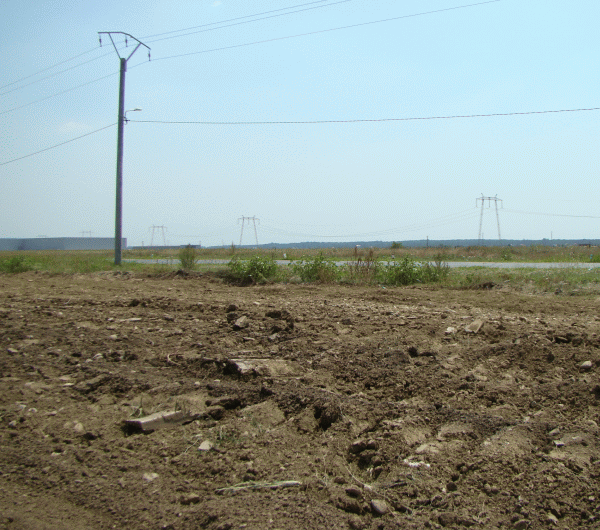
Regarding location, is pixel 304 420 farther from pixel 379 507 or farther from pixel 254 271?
pixel 254 271

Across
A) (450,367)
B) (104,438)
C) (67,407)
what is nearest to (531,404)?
(450,367)

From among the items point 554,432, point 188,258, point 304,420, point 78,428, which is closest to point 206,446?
point 304,420

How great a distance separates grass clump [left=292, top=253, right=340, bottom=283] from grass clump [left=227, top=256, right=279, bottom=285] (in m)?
0.56

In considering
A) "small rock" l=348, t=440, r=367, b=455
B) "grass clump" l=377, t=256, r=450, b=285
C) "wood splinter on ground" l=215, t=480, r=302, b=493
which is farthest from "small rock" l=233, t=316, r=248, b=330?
"grass clump" l=377, t=256, r=450, b=285

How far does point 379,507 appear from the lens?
254 centimetres

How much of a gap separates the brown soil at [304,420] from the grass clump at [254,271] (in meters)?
4.63

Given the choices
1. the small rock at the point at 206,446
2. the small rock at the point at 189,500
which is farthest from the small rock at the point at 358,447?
the small rock at the point at 189,500

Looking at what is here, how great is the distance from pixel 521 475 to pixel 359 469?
3.06 feet

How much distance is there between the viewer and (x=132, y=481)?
283 cm

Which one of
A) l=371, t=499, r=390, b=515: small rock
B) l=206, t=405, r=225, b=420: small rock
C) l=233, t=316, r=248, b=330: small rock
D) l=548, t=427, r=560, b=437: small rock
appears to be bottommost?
l=371, t=499, r=390, b=515: small rock

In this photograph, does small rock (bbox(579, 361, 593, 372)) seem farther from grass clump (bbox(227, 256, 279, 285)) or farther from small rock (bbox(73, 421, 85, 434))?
grass clump (bbox(227, 256, 279, 285))

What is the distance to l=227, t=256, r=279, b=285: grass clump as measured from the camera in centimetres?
1113

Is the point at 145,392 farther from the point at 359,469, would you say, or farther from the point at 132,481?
the point at 359,469

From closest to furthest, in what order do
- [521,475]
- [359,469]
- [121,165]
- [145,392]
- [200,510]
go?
[200,510], [521,475], [359,469], [145,392], [121,165]
